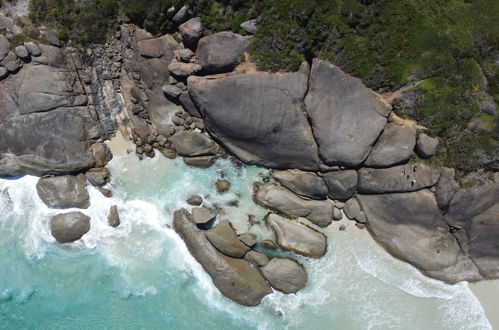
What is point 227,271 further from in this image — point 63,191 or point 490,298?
point 490,298

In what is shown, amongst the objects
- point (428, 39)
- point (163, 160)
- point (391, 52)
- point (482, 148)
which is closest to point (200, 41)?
point (163, 160)

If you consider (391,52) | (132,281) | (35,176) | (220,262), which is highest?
(391,52)

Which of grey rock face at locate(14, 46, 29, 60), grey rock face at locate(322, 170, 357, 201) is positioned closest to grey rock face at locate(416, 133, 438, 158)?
grey rock face at locate(322, 170, 357, 201)

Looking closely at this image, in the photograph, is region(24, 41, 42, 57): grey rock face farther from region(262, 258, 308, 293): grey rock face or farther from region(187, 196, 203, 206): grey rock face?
region(262, 258, 308, 293): grey rock face

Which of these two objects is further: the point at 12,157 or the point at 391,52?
the point at 12,157

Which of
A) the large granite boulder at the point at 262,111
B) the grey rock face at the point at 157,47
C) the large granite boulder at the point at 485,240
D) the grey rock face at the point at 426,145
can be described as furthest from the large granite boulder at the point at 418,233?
the grey rock face at the point at 157,47

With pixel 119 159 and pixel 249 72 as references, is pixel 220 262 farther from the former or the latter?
pixel 249 72

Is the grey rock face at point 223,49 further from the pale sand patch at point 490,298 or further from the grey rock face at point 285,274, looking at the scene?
the pale sand patch at point 490,298
